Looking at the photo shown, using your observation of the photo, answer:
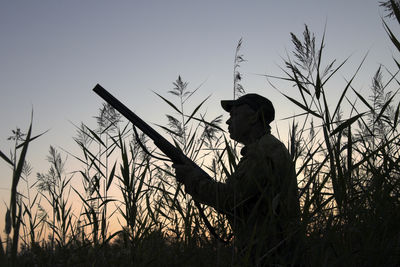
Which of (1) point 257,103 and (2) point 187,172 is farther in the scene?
(1) point 257,103

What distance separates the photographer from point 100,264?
9.47ft

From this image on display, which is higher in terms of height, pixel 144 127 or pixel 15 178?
pixel 144 127

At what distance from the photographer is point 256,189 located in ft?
8.73

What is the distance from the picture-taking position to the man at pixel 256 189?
188 centimetres

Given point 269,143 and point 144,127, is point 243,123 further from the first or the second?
point 144,127

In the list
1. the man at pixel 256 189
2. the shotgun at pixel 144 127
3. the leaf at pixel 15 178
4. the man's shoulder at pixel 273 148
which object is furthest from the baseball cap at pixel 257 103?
the leaf at pixel 15 178

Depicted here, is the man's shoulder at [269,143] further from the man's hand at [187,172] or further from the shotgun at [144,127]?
the shotgun at [144,127]

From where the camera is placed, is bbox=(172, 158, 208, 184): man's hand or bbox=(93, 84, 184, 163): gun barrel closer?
bbox=(172, 158, 208, 184): man's hand

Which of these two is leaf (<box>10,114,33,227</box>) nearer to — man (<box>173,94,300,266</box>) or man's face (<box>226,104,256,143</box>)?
man (<box>173,94,300,266</box>)

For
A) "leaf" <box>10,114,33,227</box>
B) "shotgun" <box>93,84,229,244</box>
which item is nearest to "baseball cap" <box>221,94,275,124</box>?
"shotgun" <box>93,84,229,244</box>

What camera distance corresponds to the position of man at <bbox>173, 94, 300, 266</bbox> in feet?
6.17

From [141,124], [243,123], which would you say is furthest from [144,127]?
[243,123]

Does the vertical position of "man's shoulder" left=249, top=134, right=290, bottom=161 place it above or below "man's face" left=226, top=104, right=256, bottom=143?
below

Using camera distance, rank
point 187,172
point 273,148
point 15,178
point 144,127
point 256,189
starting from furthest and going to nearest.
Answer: point 144,127 < point 187,172 < point 273,148 < point 256,189 < point 15,178
